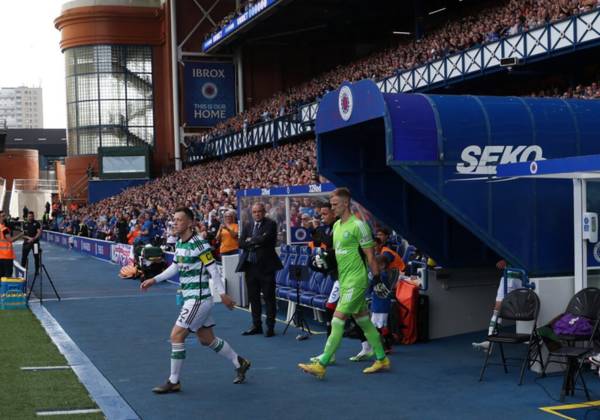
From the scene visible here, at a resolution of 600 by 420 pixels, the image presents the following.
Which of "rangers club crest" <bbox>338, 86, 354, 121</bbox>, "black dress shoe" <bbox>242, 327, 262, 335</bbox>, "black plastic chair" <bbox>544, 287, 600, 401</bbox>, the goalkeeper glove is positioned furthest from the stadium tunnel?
"black dress shoe" <bbox>242, 327, 262, 335</bbox>

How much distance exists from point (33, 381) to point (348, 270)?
3685mm

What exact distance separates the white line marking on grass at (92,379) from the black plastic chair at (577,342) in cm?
413

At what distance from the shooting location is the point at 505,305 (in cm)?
925

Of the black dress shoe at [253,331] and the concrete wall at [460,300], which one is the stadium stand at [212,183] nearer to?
the black dress shoe at [253,331]

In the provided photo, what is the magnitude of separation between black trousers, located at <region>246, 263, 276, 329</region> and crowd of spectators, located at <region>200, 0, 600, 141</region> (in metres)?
13.0

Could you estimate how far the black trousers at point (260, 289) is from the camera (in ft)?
39.4

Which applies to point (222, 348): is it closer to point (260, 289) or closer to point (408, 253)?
point (260, 289)

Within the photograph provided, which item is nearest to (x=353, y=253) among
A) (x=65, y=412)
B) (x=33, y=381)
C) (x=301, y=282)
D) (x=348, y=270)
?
(x=348, y=270)

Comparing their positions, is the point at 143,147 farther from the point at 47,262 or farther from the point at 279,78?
the point at 47,262

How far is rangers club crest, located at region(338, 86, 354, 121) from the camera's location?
→ 406 inches

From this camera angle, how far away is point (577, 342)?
353 inches

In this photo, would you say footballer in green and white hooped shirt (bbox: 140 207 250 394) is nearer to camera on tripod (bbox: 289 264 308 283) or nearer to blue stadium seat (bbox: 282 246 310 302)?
camera on tripod (bbox: 289 264 308 283)

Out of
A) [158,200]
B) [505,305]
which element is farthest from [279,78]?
[505,305]

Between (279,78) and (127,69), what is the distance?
36.4 feet
